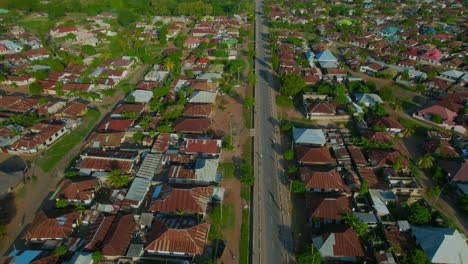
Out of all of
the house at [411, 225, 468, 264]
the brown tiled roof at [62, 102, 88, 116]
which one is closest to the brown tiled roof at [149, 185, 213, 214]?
the house at [411, 225, 468, 264]

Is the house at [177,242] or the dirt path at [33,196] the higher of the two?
the house at [177,242]

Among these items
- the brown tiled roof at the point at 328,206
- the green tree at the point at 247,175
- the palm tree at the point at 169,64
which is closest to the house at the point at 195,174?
the green tree at the point at 247,175

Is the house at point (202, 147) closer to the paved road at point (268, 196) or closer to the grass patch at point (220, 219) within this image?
the paved road at point (268, 196)

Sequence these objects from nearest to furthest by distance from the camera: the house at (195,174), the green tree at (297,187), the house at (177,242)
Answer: the house at (177,242) < the green tree at (297,187) < the house at (195,174)

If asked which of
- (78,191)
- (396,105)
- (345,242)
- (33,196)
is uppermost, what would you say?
(396,105)

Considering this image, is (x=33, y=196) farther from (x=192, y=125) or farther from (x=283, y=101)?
(x=283, y=101)

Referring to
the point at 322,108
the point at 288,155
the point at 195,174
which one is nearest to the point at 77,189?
the point at 195,174
